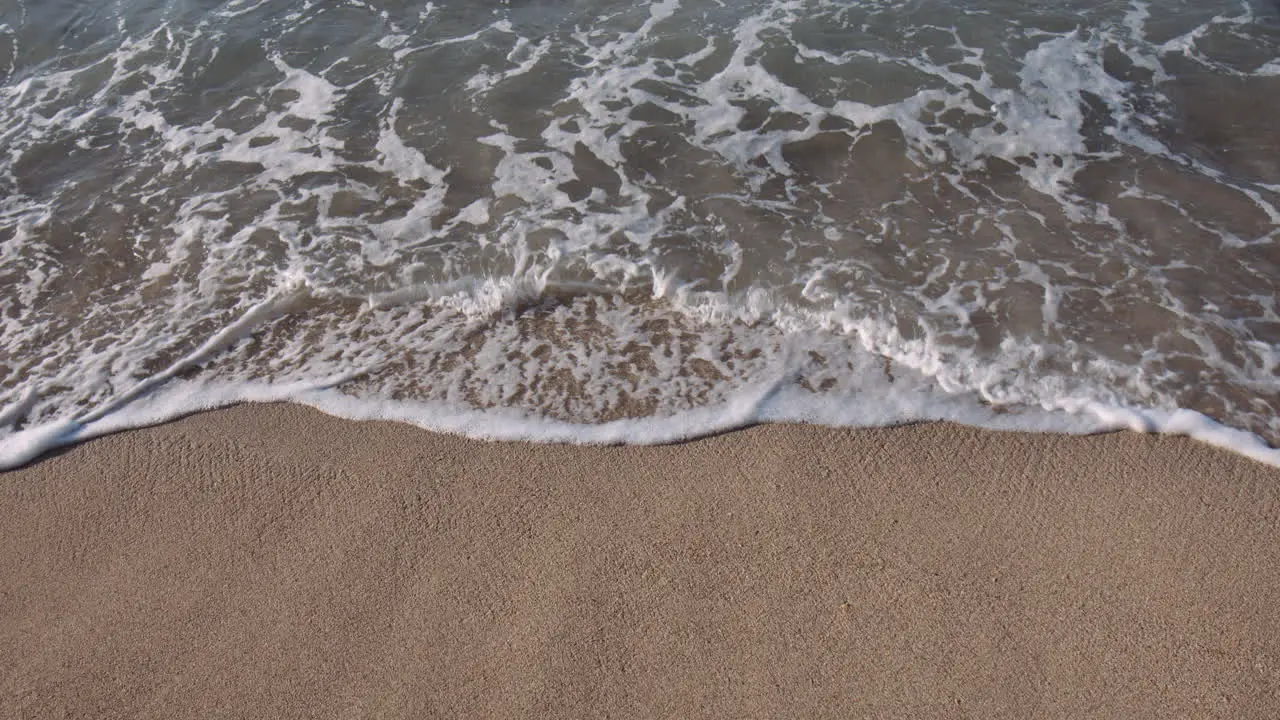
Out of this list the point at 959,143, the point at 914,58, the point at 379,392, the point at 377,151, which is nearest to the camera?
the point at 379,392

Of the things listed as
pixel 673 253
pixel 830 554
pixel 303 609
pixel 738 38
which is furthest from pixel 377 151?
pixel 830 554

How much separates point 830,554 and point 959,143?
3110 mm

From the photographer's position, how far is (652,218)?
16.0 feet

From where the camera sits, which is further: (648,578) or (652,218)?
(652,218)

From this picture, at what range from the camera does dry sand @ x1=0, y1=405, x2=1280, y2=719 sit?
2.78 meters

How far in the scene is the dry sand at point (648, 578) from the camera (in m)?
2.78

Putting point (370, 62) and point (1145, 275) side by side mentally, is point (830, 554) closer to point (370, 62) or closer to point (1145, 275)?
point (1145, 275)

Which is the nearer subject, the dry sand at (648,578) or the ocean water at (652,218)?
the dry sand at (648,578)

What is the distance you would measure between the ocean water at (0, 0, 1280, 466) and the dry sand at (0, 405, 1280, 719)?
264 millimetres

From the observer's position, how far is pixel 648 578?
10.2 feet

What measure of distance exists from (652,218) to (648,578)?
232 cm

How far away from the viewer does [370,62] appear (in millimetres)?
6531

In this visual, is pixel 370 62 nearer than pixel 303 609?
No

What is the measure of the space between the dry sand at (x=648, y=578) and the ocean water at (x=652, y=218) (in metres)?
0.26
